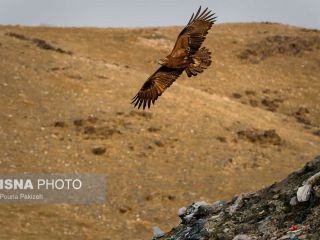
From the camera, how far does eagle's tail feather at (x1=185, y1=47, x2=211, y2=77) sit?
419 inches

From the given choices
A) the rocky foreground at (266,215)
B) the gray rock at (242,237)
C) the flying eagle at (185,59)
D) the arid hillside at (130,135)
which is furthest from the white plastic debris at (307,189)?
the arid hillside at (130,135)

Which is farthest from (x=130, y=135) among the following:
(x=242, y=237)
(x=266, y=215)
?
(x=242, y=237)

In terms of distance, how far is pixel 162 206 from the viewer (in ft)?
85.4

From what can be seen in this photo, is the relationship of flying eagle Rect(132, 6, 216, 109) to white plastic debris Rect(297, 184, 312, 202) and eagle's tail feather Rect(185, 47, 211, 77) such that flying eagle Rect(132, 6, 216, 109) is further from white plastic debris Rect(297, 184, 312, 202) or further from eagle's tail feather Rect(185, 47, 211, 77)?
white plastic debris Rect(297, 184, 312, 202)

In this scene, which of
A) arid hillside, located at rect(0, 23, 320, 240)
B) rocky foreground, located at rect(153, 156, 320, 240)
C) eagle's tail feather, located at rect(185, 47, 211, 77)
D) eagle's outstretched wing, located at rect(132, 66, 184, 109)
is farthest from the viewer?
arid hillside, located at rect(0, 23, 320, 240)

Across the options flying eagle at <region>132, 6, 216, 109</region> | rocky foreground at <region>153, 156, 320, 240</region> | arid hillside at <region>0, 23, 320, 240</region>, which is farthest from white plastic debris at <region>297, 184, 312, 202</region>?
arid hillside at <region>0, 23, 320, 240</region>

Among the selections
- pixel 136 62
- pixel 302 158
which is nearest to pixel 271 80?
pixel 136 62

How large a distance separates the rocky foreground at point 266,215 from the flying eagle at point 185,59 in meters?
2.98

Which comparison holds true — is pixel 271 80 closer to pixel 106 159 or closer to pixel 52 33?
pixel 52 33

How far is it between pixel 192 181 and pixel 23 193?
289 inches

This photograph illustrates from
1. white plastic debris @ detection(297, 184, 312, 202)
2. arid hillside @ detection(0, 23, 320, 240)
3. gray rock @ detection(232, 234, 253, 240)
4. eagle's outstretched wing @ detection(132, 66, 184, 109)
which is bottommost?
gray rock @ detection(232, 234, 253, 240)

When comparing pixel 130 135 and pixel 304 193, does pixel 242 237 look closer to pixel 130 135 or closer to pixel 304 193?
pixel 304 193

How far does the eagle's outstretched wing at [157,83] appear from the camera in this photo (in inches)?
427

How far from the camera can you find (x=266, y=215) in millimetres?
12219
